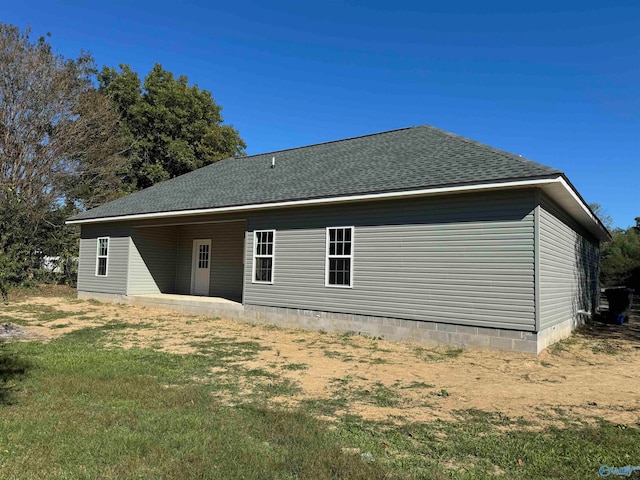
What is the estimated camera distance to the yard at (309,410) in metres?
3.48

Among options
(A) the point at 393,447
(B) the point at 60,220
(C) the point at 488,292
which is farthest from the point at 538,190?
(B) the point at 60,220

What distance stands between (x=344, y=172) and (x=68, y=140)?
1748cm

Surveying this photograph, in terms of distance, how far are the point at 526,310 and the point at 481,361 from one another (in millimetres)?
1264

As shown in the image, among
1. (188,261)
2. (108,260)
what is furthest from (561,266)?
(108,260)

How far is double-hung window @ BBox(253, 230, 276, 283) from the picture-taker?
1202 cm

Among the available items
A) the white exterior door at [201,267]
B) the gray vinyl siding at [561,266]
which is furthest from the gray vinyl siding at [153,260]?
the gray vinyl siding at [561,266]

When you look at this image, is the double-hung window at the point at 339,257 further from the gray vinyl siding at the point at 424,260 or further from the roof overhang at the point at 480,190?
the roof overhang at the point at 480,190

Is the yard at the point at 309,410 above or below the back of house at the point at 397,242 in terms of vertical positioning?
below

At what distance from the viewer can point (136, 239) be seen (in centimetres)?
1612

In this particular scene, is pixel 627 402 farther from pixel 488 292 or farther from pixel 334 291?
pixel 334 291

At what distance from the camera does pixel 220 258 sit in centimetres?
1620

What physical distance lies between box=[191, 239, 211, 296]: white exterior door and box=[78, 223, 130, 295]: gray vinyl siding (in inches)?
96.5

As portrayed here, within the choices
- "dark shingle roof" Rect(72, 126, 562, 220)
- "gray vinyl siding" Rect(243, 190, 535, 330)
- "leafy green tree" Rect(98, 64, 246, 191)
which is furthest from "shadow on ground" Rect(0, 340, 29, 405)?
"leafy green tree" Rect(98, 64, 246, 191)

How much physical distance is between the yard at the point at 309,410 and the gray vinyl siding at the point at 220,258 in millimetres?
6503
